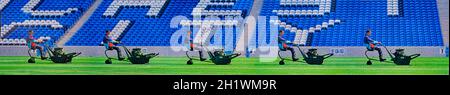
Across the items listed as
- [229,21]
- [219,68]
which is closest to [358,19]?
[229,21]

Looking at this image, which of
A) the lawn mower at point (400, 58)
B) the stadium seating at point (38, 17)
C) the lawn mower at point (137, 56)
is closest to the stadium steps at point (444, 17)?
the lawn mower at point (400, 58)

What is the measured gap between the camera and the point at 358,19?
587 inches

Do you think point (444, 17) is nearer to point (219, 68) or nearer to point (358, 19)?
point (358, 19)

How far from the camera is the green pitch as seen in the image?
10.8 metres

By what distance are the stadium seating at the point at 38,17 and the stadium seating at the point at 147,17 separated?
367mm

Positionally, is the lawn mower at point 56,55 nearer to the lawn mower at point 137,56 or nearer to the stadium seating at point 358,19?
the lawn mower at point 137,56

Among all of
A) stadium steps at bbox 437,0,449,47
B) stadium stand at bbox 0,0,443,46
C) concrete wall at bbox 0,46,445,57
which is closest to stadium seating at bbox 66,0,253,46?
stadium stand at bbox 0,0,443,46

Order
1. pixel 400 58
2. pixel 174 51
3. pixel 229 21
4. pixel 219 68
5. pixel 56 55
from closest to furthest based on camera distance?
pixel 219 68 → pixel 400 58 → pixel 56 55 → pixel 174 51 → pixel 229 21

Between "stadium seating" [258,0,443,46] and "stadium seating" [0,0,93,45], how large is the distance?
338cm

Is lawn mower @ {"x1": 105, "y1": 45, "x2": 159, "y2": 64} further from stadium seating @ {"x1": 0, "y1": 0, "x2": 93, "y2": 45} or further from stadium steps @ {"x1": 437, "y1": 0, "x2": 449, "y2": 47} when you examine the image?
stadium steps @ {"x1": 437, "y1": 0, "x2": 449, "y2": 47}

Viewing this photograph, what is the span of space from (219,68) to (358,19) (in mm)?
3960
